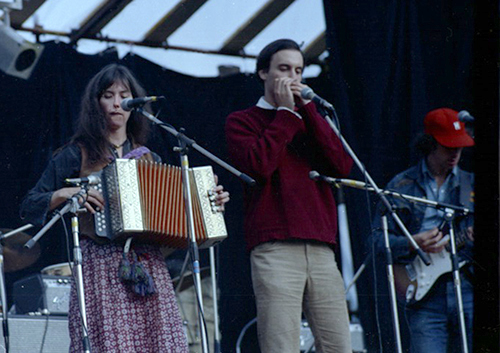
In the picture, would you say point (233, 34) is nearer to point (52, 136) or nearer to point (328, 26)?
point (328, 26)

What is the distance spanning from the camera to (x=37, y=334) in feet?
16.2

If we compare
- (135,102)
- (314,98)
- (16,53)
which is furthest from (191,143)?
(16,53)

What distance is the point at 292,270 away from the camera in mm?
4004

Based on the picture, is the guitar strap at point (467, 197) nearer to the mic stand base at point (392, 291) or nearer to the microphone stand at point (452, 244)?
the microphone stand at point (452, 244)

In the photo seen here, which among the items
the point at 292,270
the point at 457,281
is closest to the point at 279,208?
the point at 292,270

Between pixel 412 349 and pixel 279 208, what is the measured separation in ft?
4.51

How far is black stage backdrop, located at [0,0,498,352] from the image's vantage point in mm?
5867

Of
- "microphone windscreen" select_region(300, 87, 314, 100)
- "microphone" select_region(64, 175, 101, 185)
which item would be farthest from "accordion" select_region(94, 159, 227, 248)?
"microphone windscreen" select_region(300, 87, 314, 100)

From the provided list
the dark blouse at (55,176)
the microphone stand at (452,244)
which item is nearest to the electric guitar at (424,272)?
the microphone stand at (452,244)

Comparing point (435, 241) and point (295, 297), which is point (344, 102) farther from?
point (295, 297)

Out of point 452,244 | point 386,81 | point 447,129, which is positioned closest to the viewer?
point 452,244

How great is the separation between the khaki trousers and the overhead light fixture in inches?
93.9

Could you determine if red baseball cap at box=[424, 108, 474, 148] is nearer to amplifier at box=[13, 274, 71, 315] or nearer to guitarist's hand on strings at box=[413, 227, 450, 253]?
guitarist's hand on strings at box=[413, 227, 450, 253]

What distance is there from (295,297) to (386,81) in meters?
2.46
